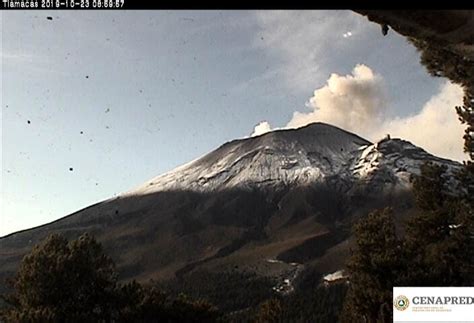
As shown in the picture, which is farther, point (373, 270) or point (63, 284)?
point (373, 270)

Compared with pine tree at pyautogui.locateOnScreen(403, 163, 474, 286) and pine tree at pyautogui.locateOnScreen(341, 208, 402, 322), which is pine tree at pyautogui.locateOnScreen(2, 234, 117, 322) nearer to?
pine tree at pyautogui.locateOnScreen(341, 208, 402, 322)

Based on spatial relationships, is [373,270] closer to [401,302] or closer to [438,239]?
[438,239]

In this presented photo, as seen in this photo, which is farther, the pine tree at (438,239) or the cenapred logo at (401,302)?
the pine tree at (438,239)

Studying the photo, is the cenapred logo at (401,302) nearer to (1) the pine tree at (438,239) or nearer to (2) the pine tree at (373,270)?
(2) the pine tree at (373,270)

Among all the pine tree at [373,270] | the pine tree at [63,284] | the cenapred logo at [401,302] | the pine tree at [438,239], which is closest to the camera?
the cenapred logo at [401,302]

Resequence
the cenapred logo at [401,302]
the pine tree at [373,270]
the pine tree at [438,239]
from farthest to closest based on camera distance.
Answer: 1. the pine tree at [438,239]
2. the pine tree at [373,270]
3. the cenapred logo at [401,302]

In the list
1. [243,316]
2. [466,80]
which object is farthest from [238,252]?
[466,80]

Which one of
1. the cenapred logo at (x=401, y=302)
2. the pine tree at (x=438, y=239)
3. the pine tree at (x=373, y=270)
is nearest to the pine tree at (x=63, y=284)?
the pine tree at (x=373, y=270)

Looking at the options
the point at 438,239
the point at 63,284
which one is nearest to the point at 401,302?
the point at 438,239
